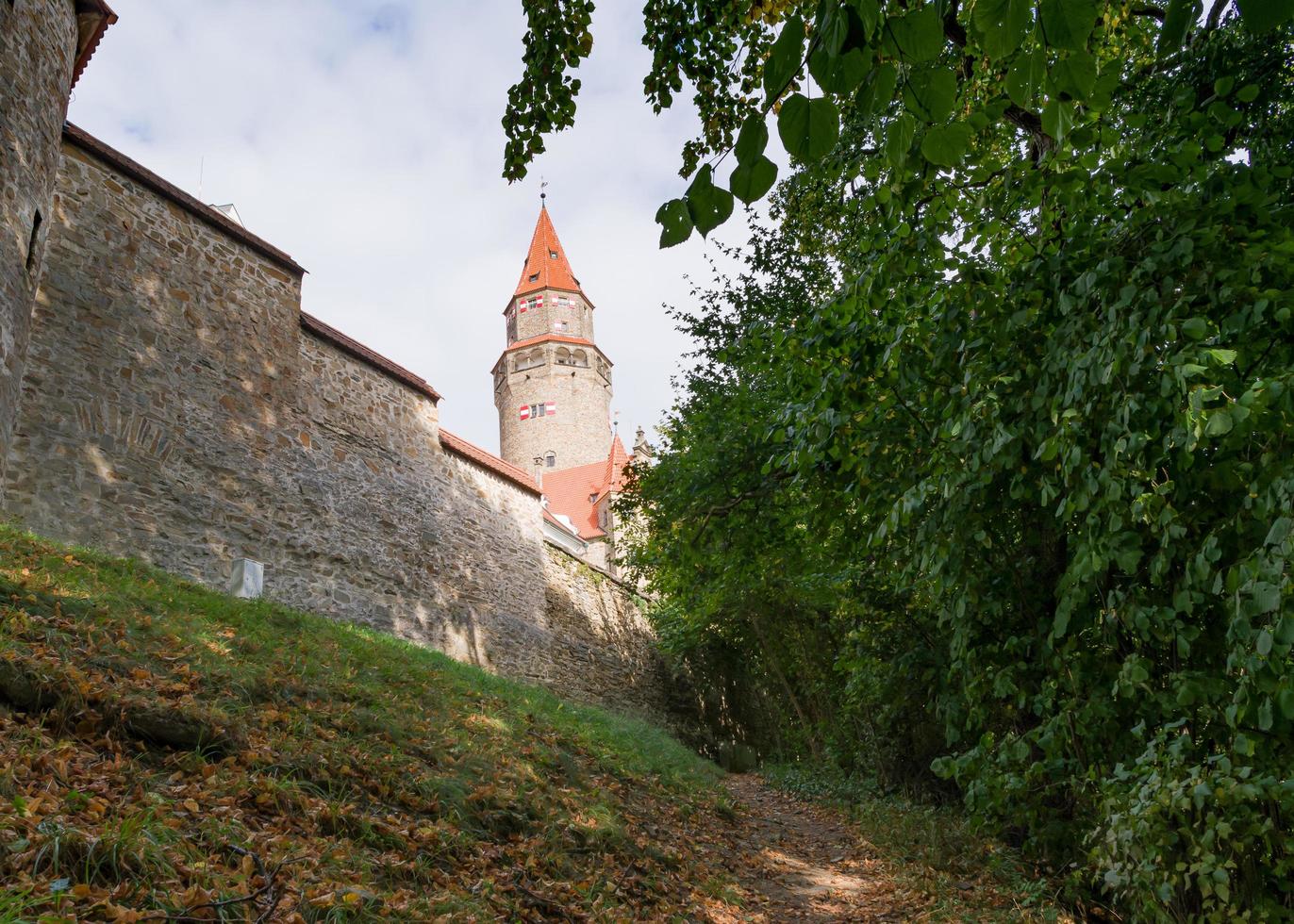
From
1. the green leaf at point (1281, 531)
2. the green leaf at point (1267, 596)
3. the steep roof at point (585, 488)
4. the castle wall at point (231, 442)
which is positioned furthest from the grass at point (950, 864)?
the steep roof at point (585, 488)

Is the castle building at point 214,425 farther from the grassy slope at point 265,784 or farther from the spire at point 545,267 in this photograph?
the spire at point 545,267

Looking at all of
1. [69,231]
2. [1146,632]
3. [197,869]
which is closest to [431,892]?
[197,869]

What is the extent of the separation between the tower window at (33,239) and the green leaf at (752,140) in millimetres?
8460

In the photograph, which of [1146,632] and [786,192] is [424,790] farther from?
[786,192]

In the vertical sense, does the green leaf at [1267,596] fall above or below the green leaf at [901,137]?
below

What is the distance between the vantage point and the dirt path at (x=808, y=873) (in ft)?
19.3

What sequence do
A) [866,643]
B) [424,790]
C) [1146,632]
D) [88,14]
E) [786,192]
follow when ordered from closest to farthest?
[1146,632] < [424,790] < [866,643] < [88,14] < [786,192]

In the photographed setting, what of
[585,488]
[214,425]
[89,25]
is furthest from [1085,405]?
[585,488]

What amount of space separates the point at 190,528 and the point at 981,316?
9120 mm

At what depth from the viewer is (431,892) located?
4059mm

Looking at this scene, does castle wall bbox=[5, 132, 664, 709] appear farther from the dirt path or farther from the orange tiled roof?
the dirt path

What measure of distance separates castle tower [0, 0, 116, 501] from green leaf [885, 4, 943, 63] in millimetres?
7781

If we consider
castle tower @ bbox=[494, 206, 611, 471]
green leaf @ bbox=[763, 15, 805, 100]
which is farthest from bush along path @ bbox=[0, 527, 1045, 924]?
castle tower @ bbox=[494, 206, 611, 471]

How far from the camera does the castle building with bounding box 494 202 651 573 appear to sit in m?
45.1
